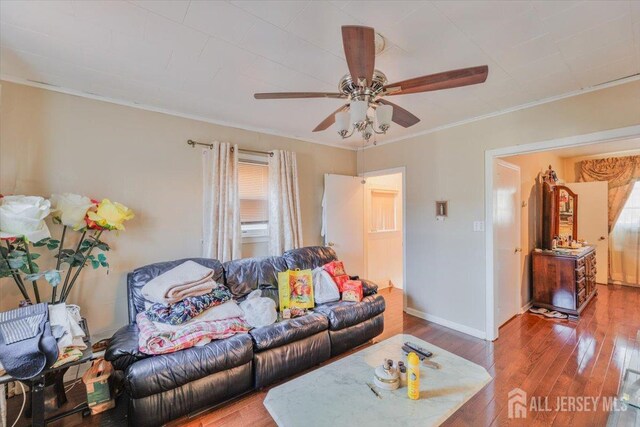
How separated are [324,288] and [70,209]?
2.31 meters

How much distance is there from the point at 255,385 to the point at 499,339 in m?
2.64

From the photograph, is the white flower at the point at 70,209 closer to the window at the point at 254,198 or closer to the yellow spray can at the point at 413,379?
the window at the point at 254,198

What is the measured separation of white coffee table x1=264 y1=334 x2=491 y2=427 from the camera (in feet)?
4.12

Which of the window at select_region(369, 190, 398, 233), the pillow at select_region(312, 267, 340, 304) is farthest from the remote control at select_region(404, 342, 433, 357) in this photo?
the window at select_region(369, 190, 398, 233)

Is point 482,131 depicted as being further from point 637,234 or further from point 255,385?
point 637,234

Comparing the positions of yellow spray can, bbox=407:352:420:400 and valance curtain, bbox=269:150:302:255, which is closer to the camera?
yellow spray can, bbox=407:352:420:400

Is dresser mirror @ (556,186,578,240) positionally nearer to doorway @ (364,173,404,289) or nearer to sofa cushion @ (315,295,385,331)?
doorway @ (364,173,404,289)

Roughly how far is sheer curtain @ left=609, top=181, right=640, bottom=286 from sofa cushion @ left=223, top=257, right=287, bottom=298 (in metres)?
6.09

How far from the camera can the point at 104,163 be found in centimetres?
248

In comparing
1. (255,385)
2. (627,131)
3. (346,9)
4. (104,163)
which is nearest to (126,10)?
(346,9)

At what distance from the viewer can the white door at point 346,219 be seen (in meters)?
4.00

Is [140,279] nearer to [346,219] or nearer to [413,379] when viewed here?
[413,379]

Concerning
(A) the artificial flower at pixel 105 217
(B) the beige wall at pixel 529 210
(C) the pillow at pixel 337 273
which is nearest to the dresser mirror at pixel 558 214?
(B) the beige wall at pixel 529 210

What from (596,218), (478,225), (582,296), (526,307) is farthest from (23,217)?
(596,218)
